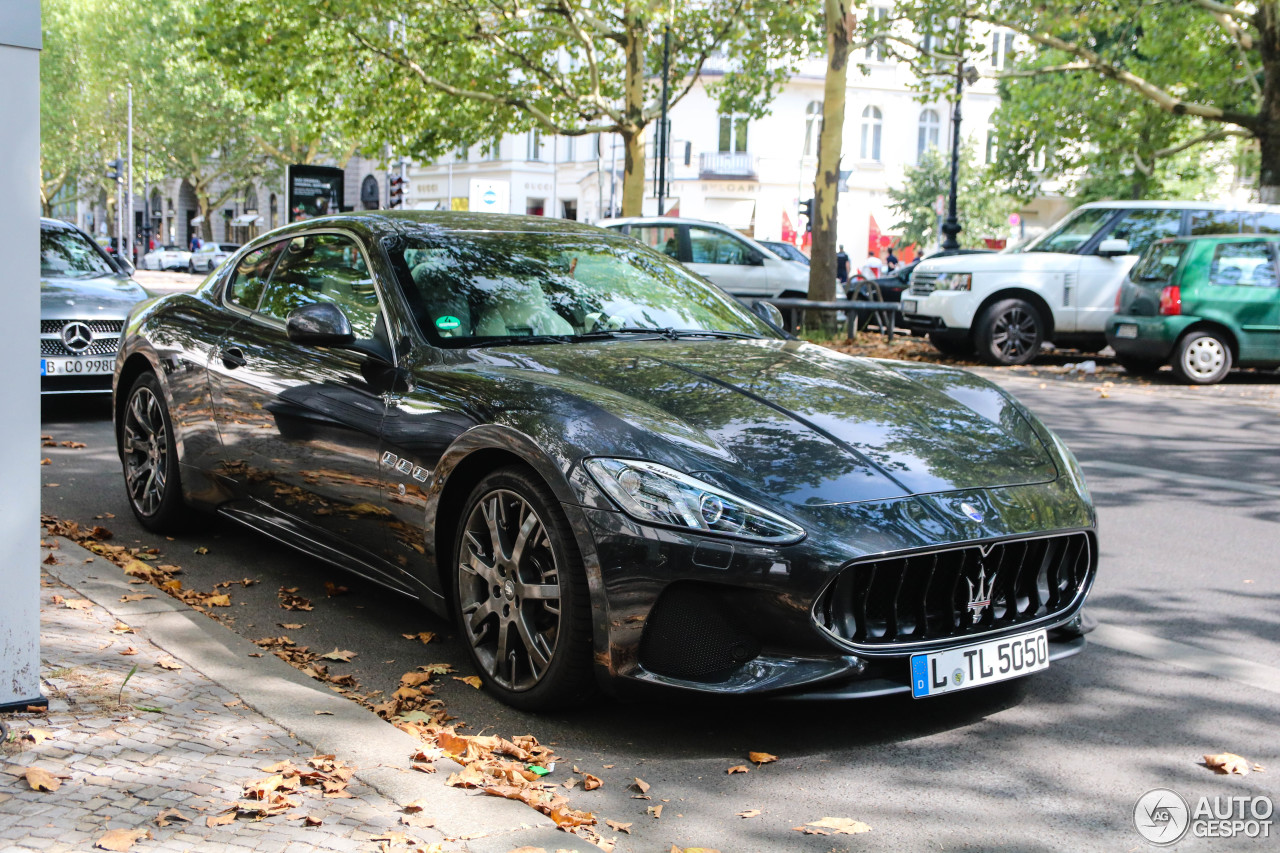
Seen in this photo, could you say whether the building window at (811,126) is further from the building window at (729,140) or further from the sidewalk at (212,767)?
the sidewalk at (212,767)

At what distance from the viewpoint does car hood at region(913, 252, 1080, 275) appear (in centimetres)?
1631

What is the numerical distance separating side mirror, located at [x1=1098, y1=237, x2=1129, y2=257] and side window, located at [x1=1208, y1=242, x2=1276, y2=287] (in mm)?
1822

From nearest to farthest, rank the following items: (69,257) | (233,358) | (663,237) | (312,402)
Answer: (312,402), (233,358), (69,257), (663,237)

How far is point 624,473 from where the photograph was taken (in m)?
3.68

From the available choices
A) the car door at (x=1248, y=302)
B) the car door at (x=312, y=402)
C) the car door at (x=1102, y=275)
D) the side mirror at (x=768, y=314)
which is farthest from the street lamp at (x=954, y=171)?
the car door at (x=312, y=402)

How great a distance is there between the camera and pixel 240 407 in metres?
5.46

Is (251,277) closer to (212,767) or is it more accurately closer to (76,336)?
(212,767)

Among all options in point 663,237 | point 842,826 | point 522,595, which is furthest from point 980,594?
point 663,237

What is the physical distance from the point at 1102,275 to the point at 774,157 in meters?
41.2

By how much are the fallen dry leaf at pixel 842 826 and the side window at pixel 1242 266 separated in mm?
12559

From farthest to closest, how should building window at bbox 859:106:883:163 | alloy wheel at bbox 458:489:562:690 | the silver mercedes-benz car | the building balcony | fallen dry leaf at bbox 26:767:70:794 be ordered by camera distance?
1. building window at bbox 859:106:883:163
2. the building balcony
3. the silver mercedes-benz car
4. alloy wheel at bbox 458:489:562:690
5. fallen dry leaf at bbox 26:767:70:794

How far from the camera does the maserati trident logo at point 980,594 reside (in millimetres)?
3764

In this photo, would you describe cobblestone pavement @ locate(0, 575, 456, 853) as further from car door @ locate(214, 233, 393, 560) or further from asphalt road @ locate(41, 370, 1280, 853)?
car door @ locate(214, 233, 393, 560)

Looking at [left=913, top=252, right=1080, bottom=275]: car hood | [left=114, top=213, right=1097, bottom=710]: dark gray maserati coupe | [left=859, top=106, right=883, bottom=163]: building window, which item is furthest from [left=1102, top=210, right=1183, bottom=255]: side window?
[left=859, top=106, right=883, bottom=163]: building window
